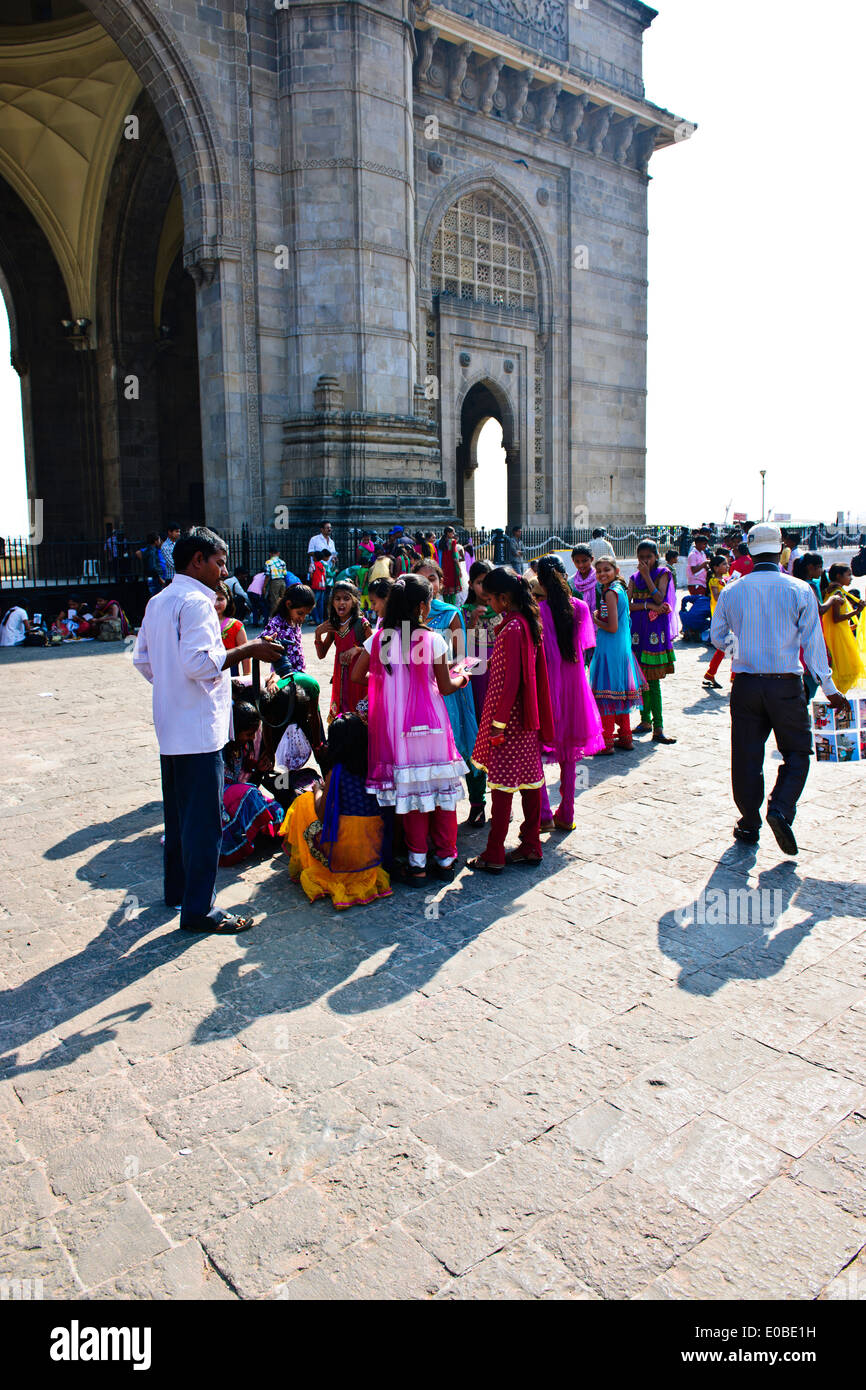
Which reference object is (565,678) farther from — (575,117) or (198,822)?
(575,117)

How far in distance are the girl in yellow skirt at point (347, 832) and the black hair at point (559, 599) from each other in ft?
4.98

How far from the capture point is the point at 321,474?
16281mm

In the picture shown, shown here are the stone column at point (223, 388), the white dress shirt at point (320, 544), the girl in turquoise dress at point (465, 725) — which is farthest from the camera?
the stone column at point (223, 388)

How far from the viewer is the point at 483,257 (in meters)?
21.9

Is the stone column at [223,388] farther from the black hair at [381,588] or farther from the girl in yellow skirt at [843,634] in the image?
the black hair at [381,588]

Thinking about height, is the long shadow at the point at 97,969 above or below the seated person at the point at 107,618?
below

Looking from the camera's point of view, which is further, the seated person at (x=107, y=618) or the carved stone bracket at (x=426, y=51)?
the carved stone bracket at (x=426, y=51)

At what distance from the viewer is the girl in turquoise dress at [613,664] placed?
7.17 meters

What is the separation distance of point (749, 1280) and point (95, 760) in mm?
6238

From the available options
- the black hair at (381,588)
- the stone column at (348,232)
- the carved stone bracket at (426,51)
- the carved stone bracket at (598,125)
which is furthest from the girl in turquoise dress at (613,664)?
the carved stone bracket at (598,125)

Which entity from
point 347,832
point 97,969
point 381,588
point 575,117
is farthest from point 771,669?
point 575,117

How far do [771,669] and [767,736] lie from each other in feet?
1.27
